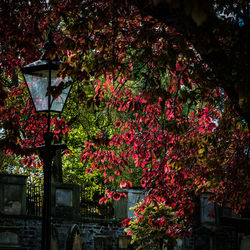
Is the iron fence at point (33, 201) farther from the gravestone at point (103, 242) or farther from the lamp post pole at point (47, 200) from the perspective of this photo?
the lamp post pole at point (47, 200)

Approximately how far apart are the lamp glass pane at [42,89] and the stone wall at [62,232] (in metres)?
8.17

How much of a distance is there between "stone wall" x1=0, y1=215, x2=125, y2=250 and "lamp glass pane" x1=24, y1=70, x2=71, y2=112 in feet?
26.8

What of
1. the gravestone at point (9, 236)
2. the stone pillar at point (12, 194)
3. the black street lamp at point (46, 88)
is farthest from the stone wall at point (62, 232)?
the black street lamp at point (46, 88)

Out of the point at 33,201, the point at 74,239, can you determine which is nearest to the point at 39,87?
the point at 33,201

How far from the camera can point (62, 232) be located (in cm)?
1688

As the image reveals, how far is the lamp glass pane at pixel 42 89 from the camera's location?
21.8 ft

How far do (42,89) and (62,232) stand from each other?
11135mm

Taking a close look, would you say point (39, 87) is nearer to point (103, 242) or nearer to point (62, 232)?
point (62, 232)

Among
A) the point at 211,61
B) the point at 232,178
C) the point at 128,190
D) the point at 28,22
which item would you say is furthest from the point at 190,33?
the point at 128,190

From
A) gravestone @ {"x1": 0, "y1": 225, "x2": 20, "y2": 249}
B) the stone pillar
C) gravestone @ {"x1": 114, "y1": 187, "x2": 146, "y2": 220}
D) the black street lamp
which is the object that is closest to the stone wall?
gravestone @ {"x1": 0, "y1": 225, "x2": 20, "y2": 249}

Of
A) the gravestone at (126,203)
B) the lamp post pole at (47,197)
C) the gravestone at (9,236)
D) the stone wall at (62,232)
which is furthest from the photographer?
the gravestone at (126,203)

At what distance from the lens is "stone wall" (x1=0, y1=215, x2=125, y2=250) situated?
14.5 metres

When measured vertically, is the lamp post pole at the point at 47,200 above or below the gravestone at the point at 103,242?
above

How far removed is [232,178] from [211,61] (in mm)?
3952
